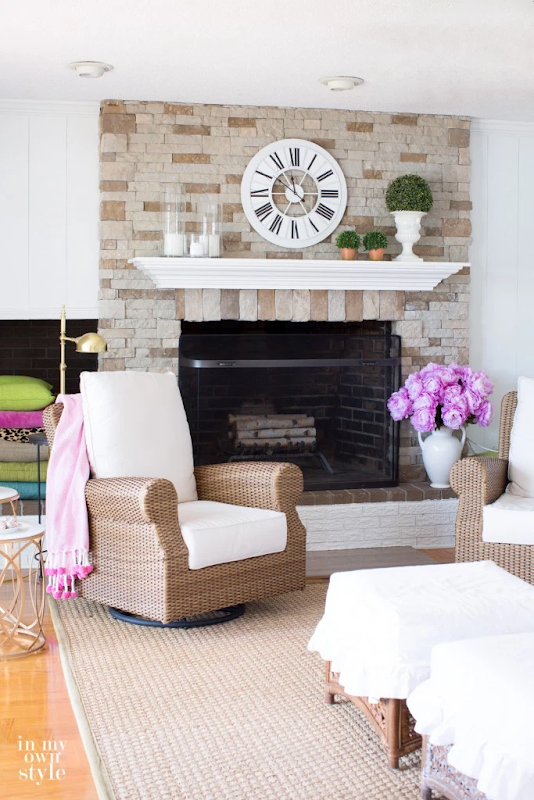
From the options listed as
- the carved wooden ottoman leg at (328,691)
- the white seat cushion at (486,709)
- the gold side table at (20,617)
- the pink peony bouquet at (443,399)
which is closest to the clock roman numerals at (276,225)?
the pink peony bouquet at (443,399)

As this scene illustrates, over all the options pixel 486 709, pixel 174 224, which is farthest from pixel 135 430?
pixel 486 709

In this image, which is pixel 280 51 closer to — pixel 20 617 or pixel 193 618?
pixel 193 618

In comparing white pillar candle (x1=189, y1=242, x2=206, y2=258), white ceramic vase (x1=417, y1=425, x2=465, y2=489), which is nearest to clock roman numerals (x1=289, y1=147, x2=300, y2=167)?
white pillar candle (x1=189, y1=242, x2=206, y2=258)

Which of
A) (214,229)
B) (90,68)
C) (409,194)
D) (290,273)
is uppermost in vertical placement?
(90,68)

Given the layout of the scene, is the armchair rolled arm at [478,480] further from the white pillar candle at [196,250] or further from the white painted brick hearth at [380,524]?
the white pillar candle at [196,250]

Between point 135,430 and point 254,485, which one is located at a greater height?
point 135,430

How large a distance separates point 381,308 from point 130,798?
3572 mm

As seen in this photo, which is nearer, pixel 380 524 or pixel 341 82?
pixel 341 82

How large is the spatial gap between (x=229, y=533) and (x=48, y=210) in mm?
2429

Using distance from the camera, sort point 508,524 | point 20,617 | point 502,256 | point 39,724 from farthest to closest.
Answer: point 502,256 → point 508,524 → point 20,617 → point 39,724

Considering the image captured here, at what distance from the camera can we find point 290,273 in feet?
16.7

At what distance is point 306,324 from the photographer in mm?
5496

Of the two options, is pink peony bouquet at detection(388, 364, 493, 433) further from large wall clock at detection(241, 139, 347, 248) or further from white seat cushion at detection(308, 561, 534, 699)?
white seat cushion at detection(308, 561, 534, 699)

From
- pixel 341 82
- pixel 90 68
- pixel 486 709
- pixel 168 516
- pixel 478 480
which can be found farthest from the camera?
pixel 341 82
